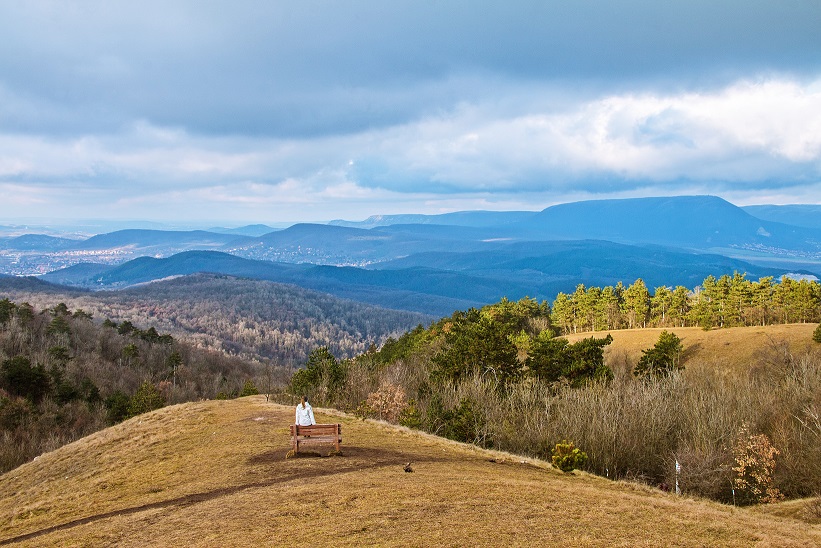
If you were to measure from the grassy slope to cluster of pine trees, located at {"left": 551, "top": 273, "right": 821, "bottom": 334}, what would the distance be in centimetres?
5595

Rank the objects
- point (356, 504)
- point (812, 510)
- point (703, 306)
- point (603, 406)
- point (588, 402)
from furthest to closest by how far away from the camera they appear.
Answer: point (703, 306) → point (588, 402) → point (603, 406) → point (812, 510) → point (356, 504)

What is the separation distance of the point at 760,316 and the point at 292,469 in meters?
75.9

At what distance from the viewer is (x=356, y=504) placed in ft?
40.0

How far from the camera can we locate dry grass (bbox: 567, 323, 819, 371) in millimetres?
50219

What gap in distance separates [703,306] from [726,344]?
13093 millimetres

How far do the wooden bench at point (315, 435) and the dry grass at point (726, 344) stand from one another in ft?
140

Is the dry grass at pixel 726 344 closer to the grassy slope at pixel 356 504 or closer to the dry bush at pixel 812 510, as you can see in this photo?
the dry bush at pixel 812 510

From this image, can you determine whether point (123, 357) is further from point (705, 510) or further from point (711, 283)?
point (705, 510)

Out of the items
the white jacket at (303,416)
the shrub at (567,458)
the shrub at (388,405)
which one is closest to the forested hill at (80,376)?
the shrub at (388,405)

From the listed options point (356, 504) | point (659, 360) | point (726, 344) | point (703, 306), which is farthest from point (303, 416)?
point (703, 306)

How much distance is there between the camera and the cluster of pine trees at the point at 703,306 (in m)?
66.1

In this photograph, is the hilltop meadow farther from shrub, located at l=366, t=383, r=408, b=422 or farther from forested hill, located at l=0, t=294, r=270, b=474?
forested hill, located at l=0, t=294, r=270, b=474

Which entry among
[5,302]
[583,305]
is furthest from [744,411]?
[5,302]

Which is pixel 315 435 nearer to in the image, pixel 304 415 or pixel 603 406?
pixel 304 415
